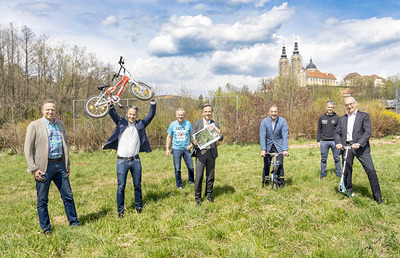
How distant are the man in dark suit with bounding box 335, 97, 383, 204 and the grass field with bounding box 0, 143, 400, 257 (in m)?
0.37

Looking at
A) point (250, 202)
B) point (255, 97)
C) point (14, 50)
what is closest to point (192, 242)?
point (250, 202)

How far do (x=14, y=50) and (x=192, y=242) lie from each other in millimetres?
30247

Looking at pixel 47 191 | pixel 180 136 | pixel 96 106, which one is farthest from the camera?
pixel 96 106

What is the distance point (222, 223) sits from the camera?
387 centimetres

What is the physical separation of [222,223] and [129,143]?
1960 millimetres

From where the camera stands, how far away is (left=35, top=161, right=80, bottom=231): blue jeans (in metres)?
3.64

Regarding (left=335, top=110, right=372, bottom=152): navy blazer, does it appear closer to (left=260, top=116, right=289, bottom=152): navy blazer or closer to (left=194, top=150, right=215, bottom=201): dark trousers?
(left=260, top=116, right=289, bottom=152): navy blazer

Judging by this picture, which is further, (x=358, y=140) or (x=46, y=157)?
(x=358, y=140)

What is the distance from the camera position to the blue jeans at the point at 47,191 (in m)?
3.64

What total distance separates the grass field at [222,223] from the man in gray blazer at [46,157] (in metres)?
0.35

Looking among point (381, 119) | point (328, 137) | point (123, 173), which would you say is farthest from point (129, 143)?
point (381, 119)

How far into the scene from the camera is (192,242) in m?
3.29

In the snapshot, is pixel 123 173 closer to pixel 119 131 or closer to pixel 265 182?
pixel 119 131

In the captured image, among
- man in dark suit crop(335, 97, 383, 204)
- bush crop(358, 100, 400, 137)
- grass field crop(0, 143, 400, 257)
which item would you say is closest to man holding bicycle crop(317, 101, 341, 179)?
grass field crop(0, 143, 400, 257)
